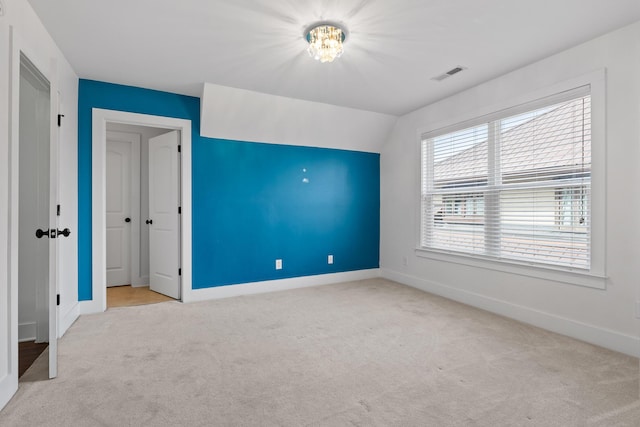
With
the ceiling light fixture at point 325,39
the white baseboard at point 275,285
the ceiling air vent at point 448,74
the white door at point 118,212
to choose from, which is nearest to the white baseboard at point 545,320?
the white baseboard at point 275,285

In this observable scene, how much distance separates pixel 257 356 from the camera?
2500mm

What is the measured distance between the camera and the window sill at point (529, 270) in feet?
9.05

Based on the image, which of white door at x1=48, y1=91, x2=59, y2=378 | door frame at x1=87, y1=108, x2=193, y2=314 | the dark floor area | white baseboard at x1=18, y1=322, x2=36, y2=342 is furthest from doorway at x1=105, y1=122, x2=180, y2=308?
white door at x1=48, y1=91, x2=59, y2=378

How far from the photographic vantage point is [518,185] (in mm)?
3357

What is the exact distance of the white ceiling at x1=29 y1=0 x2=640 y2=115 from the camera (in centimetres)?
226

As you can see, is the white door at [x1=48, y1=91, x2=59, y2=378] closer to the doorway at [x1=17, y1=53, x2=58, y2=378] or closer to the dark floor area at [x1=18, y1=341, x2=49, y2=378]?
the dark floor area at [x1=18, y1=341, x2=49, y2=378]

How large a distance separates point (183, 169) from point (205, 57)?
4.76 ft

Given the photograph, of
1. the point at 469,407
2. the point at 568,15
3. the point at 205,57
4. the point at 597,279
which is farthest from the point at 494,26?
the point at 469,407

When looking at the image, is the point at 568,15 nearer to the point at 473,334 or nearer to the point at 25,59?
the point at 473,334

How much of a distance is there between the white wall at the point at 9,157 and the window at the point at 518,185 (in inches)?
154

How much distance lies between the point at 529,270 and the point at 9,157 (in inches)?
162

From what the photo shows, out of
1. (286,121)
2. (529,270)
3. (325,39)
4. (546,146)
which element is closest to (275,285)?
(286,121)

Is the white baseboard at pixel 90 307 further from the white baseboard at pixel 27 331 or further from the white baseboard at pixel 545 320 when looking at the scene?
the white baseboard at pixel 545 320

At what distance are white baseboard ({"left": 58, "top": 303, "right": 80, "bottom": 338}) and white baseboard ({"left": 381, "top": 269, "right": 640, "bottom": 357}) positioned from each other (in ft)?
13.0
